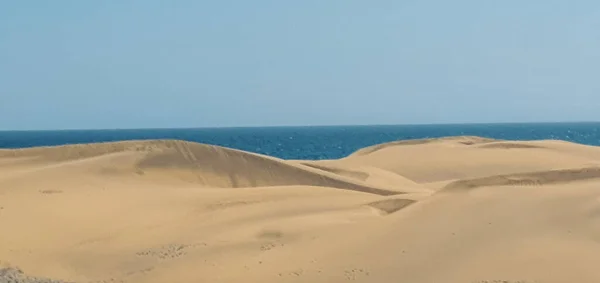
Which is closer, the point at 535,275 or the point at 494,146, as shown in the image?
the point at 535,275

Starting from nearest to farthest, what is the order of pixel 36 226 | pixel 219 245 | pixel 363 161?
1. pixel 219 245
2. pixel 36 226
3. pixel 363 161

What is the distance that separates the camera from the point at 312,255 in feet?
33.4

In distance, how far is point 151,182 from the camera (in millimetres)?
18344

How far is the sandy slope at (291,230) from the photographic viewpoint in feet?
30.0

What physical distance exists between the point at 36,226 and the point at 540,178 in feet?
27.8

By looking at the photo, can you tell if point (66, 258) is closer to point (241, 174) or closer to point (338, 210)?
point (338, 210)

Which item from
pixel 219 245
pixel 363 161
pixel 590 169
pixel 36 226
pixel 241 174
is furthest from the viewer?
pixel 363 161

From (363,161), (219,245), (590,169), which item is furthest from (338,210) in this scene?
(363,161)

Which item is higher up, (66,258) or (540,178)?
(540,178)

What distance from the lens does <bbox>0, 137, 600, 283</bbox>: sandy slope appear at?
360 inches

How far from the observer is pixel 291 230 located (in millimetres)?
11570

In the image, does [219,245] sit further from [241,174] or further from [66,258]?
[241,174]

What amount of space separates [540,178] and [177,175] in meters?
10.1

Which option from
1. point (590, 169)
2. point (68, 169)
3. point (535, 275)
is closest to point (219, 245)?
point (535, 275)
